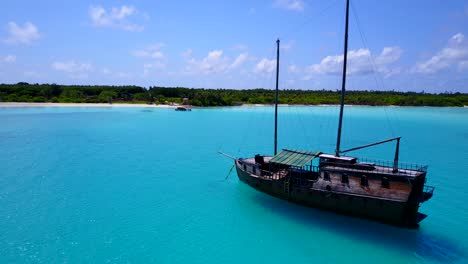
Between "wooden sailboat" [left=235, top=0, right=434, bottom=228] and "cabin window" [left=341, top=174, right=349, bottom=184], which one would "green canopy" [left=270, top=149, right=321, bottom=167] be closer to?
"wooden sailboat" [left=235, top=0, right=434, bottom=228]

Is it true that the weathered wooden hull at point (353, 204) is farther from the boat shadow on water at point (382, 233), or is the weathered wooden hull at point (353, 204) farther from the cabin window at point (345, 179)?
the cabin window at point (345, 179)

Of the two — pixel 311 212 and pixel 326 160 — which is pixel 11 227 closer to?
pixel 311 212

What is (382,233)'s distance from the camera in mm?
21641

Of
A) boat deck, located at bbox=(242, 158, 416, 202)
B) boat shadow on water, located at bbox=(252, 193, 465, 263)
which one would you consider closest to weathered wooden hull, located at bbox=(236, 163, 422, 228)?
boat deck, located at bbox=(242, 158, 416, 202)

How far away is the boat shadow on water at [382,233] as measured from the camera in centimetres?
1975

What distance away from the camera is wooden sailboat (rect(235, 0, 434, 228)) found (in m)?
21.1

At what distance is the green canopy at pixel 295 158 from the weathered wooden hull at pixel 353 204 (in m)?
1.61

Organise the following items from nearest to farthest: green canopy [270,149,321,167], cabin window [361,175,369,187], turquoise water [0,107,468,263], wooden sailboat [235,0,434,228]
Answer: turquoise water [0,107,468,263] < wooden sailboat [235,0,434,228] < cabin window [361,175,369,187] < green canopy [270,149,321,167]

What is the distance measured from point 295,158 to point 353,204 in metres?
5.91

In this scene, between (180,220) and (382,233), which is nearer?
(382,233)

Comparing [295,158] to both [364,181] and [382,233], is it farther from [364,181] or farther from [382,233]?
[382,233]

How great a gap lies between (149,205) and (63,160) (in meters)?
21.9

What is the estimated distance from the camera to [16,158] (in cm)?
4244

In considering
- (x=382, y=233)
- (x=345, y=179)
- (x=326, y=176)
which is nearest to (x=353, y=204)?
(x=345, y=179)
